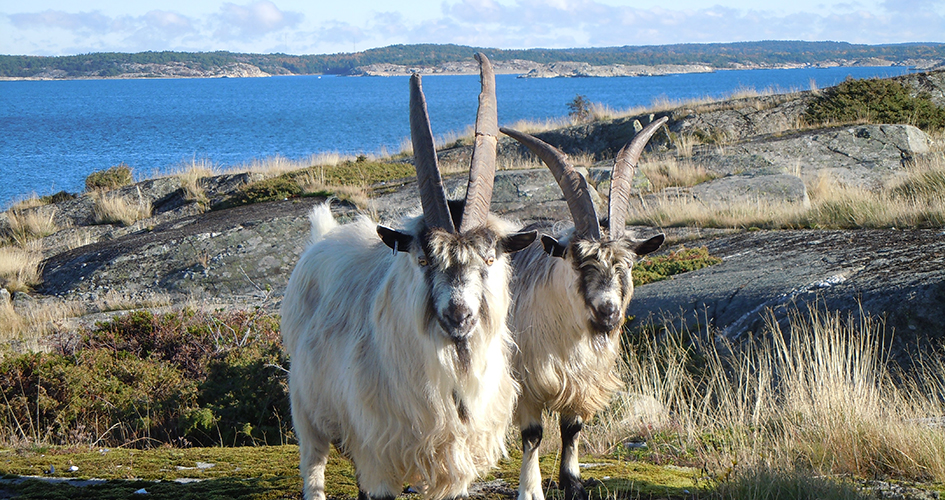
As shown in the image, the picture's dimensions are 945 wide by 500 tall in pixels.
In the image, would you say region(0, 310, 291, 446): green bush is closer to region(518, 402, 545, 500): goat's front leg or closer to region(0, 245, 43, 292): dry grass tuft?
region(518, 402, 545, 500): goat's front leg

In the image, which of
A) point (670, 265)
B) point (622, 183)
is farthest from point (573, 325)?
point (670, 265)

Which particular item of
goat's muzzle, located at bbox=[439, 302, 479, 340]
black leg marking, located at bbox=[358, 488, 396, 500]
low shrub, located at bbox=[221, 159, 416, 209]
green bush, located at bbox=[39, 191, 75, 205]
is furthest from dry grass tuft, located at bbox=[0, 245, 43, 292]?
goat's muzzle, located at bbox=[439, 302, 479, 340]

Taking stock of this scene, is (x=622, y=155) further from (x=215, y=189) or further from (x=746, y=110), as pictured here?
(x=746, y=110)

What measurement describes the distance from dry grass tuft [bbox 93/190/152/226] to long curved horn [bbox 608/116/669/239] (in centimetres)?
1511

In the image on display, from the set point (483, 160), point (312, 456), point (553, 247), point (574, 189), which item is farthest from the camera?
point (574, 189)

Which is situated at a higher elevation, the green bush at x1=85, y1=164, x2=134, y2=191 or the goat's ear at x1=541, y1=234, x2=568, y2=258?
the green bush at x1=85, y1=164, x2=134, y2=191

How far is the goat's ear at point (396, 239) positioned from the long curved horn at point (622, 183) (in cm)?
183

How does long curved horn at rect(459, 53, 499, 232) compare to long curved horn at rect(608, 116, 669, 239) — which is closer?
long curved horn at rect(459, 53, 499, 232)

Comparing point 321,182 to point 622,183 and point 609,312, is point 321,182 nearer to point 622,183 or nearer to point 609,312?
point 622,183

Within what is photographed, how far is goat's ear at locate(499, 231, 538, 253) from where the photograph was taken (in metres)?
3.66

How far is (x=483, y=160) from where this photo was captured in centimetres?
392

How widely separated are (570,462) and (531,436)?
0.32m

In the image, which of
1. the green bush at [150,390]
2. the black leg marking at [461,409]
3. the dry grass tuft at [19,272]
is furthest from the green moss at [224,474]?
the dry grass tuft at [19,272]

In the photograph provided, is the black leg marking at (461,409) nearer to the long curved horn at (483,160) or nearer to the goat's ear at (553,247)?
the long curved horn at (483,160)
